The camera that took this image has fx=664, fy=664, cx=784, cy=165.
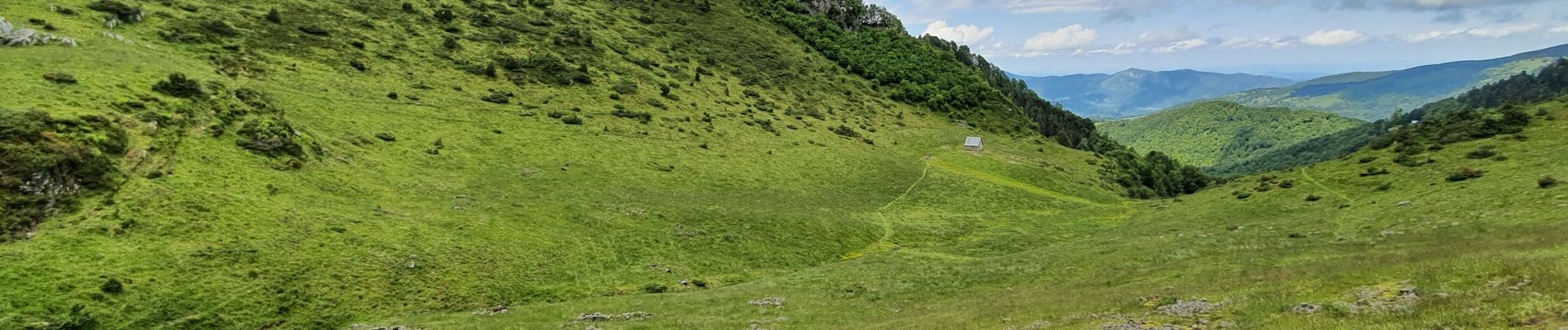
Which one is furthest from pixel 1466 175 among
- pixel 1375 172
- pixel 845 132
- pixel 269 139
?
pixel 269 139

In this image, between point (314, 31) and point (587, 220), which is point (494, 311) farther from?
point (314, 31)

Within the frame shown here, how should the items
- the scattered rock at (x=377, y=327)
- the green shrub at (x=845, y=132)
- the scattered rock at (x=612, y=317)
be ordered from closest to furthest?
1. the scattered rock at (x=377, y=327)
2. the scattered rock at (x=612, y=317)
3. the green shrub at (x=845, y=132)

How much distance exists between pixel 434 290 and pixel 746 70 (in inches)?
4131

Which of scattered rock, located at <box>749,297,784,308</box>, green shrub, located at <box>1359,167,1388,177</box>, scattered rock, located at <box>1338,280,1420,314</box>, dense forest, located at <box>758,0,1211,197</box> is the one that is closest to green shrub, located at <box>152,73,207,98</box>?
scattered rock, located at <box>749,297,784,308</box>

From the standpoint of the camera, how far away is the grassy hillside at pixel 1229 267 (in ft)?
50.0

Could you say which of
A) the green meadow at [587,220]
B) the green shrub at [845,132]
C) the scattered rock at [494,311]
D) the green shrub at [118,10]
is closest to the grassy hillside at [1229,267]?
the green meadow at [587,220]

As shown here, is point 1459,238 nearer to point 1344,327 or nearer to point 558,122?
point 1344,327

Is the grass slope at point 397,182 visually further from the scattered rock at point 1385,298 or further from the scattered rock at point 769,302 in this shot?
the scattered rock at point 1385,298

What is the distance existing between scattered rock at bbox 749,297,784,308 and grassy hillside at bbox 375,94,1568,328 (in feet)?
0.53

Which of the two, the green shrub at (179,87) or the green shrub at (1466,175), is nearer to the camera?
the green shrub at (179,87)

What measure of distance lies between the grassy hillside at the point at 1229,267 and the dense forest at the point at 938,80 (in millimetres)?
58968

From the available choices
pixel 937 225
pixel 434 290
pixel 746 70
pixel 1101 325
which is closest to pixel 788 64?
pixel 746 70

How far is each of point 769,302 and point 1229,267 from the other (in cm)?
1907

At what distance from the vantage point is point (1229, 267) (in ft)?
88.2
